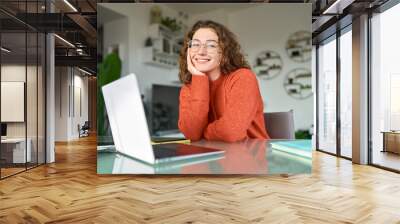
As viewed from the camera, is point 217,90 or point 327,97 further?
point 327,97

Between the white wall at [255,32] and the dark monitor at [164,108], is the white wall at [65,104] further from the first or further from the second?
the dark monitor at [164,108]

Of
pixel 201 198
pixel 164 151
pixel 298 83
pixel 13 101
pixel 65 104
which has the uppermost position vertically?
pixel 298 83

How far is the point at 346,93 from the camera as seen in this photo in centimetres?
821

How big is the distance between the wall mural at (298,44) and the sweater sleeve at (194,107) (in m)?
1.31

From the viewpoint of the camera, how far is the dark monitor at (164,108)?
17.9 ft

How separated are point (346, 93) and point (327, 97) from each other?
110 centimetres

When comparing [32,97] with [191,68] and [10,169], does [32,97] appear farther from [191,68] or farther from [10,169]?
[191,68]

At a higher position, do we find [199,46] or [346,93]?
[199,46]

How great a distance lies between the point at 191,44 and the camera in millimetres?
5562

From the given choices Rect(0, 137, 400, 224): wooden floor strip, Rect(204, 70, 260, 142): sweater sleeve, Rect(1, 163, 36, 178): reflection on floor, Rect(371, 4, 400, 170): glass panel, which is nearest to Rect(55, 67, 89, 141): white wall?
Rect(1, 163, 36, 178): reflection on floor

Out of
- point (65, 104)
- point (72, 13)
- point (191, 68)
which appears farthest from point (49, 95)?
point (65, 104)

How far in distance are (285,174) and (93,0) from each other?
4436 millimetres

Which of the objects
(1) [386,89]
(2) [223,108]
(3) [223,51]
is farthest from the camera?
(1) [386,89]

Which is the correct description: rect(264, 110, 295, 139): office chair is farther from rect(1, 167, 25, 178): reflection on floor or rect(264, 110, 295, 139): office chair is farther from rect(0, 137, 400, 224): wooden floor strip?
rect(1, 167, 25, 178): reflection on floor
